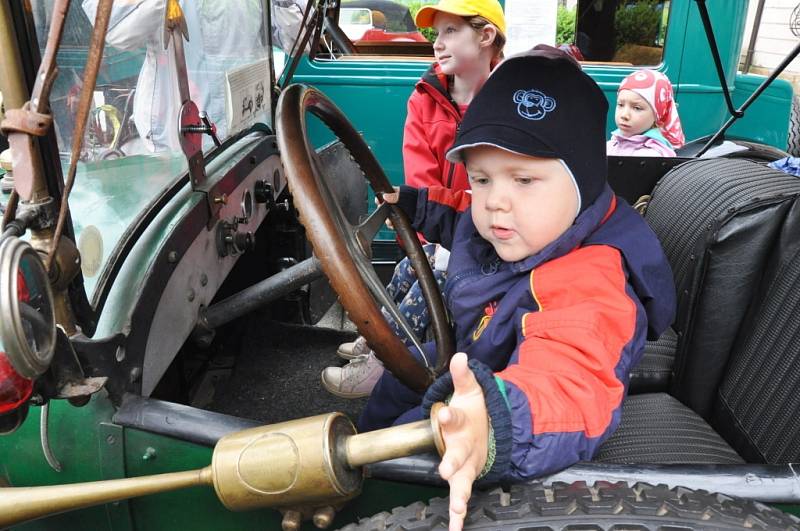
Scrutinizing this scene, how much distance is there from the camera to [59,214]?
2.94ft

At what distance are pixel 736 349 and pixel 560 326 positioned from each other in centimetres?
62

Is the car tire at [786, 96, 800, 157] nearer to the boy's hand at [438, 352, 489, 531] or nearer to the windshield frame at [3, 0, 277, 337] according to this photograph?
the windshield frame at [3, 0, 277, 337]

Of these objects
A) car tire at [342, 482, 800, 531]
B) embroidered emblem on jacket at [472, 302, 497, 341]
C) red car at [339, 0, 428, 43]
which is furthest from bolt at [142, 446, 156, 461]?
red car at [339, 0, 428, 43]

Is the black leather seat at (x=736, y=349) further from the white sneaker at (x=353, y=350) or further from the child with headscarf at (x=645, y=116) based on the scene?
the child with headscarf at (x=645, y=116)

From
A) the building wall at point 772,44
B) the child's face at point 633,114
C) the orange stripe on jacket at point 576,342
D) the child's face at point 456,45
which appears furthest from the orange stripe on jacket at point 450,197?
the building wall at point 772,44

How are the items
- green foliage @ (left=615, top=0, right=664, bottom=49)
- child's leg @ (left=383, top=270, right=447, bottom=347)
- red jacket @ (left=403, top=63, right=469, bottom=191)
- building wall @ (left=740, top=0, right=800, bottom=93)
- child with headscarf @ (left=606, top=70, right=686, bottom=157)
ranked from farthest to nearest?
1. building wall @ (left=740, top=0, right=800, bottom=93)
2. green foliage @ (left=615, top=0, right=664, bottom=49)
3. child with headscarf @ (left=606, top=70, right=686, bottom=157)
4. red jacket @ (left=403, top=63, right=469, bottom=191)
5. child's leg @ (left=383, top=270, right=447, bottom=347)

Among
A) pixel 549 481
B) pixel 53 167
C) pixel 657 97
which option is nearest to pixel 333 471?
pixel 549 481

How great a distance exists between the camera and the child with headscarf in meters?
2.97

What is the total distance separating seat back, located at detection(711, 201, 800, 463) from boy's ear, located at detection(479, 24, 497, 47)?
127cm

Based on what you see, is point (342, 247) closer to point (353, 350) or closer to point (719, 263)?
point (719, 263)

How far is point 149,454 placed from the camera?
106 centimetres

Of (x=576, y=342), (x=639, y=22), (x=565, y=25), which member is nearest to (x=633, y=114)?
(x=639, y=22)

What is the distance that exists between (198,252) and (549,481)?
88 centimetres

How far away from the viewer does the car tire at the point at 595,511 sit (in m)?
0.82
